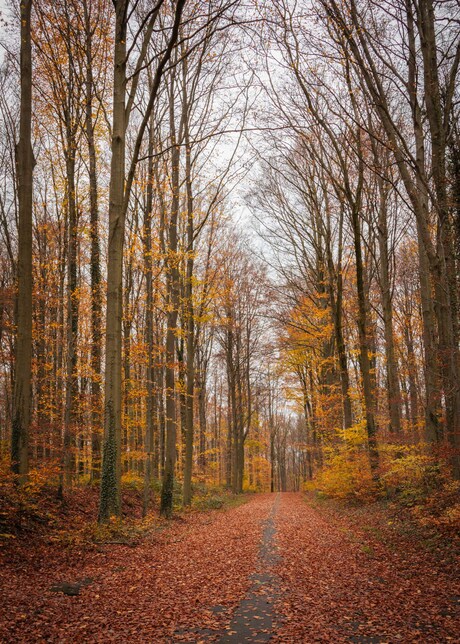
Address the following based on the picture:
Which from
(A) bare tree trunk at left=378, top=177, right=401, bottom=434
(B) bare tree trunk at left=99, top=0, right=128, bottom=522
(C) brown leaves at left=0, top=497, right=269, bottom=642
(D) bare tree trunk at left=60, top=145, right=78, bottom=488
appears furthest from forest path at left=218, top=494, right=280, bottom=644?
(A) bare tree trunk at left=378, top=177, right=401, bottom=434

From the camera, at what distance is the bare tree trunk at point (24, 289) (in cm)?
920

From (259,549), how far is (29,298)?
735cm

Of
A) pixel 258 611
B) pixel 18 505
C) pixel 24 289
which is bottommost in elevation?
pixel 258 611

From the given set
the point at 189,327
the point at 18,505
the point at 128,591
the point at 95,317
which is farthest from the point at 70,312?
the point at 128,591

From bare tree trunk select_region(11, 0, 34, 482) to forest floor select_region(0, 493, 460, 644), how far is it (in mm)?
2316

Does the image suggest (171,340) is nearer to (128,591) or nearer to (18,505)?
(18,505)

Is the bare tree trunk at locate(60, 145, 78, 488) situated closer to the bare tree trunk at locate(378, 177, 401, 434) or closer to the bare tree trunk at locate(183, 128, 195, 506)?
the bare tree trunk at locate(183, 128, 195, 506)

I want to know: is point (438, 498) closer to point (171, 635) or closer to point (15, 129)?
point (171, 635)

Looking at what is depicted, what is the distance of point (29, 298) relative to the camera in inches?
382

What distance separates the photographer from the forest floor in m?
4.34

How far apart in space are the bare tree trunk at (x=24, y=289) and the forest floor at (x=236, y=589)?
2316mm

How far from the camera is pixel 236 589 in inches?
229

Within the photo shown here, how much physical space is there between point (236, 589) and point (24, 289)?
7.52m

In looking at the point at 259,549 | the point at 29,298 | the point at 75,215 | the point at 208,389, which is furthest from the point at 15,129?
the point at 208,389
